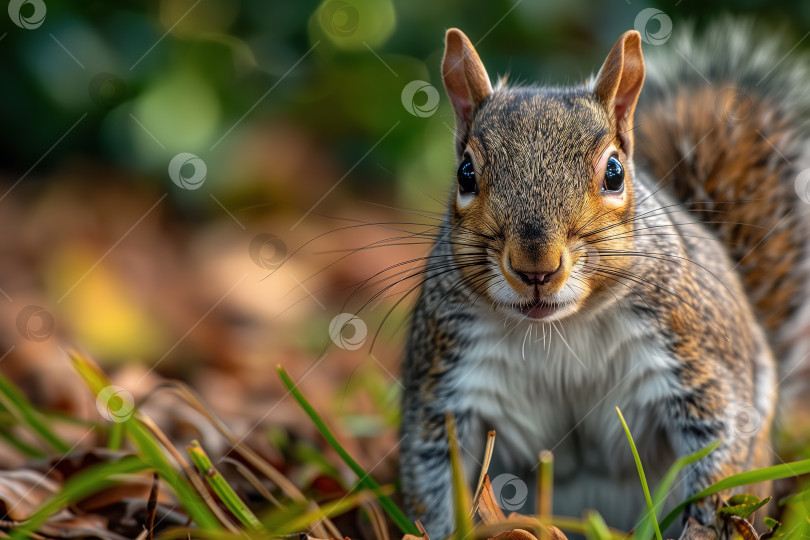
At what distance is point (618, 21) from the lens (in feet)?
11.0

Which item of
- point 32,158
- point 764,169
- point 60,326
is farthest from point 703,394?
point 32,158

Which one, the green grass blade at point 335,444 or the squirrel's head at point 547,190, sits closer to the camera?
the squirrel's head at point 547,190

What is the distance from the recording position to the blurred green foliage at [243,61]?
3.28m

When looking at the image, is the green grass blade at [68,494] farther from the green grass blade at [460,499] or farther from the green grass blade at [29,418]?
the green grass blade at [460,499]

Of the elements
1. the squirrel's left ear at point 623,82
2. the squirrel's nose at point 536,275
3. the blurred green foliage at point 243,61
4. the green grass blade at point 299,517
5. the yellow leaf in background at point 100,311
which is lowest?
the green grass blade at point 299,517

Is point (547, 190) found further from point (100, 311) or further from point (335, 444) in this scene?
point (100, 311)

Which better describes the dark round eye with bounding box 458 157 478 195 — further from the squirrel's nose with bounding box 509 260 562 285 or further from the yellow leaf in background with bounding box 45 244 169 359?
the yellow leaf in background with bounding box 45 244 169 359

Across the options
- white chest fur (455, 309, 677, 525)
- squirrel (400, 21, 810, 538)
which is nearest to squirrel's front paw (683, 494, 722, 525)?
squirrel (400, 21, 810, 538)

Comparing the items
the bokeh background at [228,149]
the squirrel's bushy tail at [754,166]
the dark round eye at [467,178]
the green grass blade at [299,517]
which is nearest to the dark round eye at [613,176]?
the dark round eye at [467,178]

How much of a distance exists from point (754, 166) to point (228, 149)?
6.74 ft

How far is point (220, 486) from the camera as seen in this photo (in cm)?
133

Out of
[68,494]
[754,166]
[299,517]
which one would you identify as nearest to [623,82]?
[754,166]

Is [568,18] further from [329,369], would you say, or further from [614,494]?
[614,494]

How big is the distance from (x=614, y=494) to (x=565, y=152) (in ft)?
2.13
